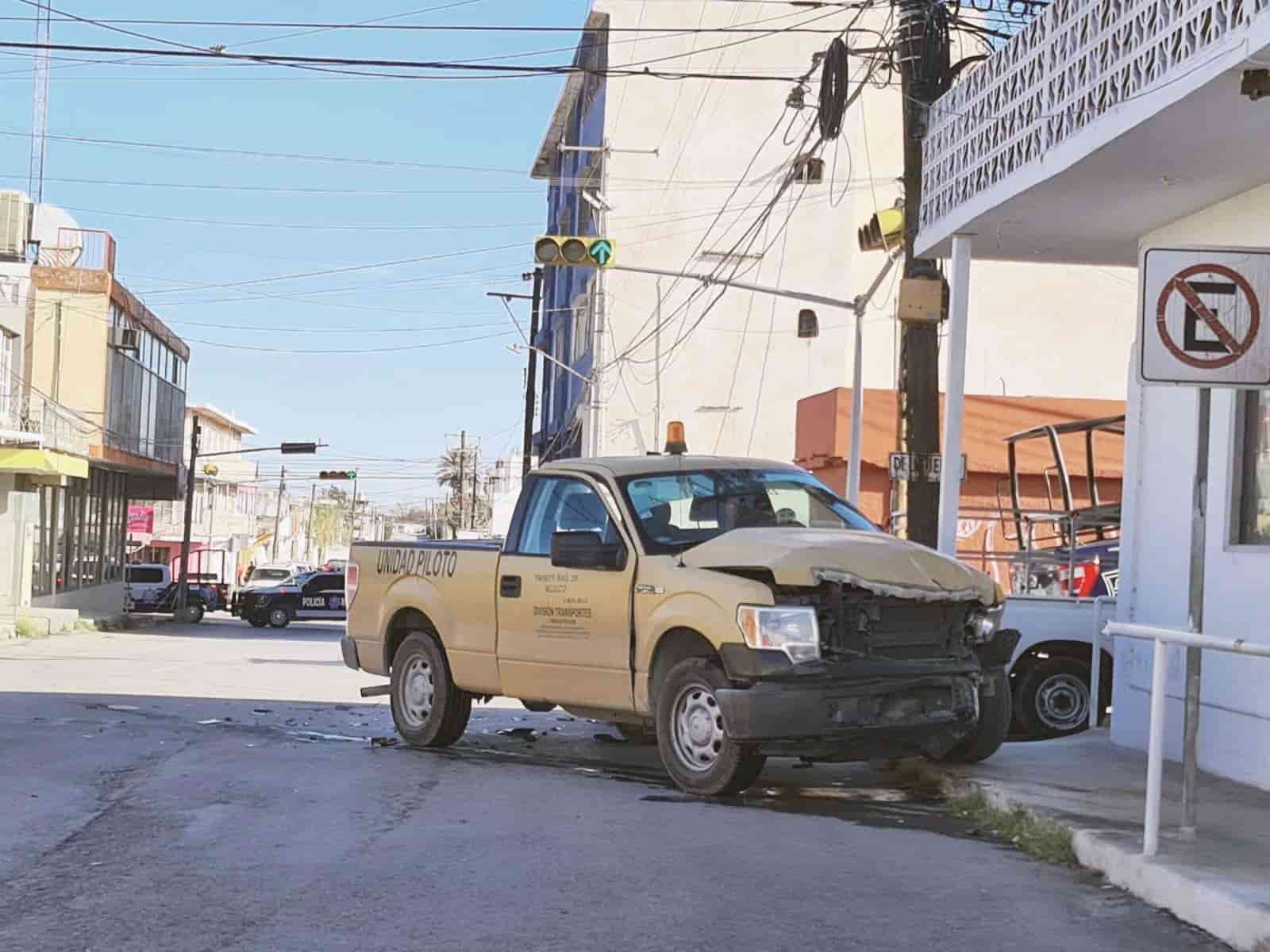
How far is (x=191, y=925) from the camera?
6059 millimetres

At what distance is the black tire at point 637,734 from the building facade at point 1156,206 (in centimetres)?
349

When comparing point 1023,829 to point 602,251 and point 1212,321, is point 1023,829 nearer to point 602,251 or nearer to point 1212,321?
point 1212,321

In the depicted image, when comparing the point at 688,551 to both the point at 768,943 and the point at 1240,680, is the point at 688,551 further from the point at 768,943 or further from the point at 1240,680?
the point at 768,943

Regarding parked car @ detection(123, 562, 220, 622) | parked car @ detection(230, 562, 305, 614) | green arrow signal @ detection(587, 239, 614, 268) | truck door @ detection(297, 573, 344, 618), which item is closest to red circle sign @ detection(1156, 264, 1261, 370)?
green arrow signal @ detection(587, 239, 614, 268)

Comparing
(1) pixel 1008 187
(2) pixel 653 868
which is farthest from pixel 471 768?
(1) pixel 1008 187

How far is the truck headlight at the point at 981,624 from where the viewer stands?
32.8ft

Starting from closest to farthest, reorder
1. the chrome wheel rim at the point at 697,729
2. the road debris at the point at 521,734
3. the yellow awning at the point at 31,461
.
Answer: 1. the chrome wheel rim at the point at 697,729
2. the road debris at the point at 521,734
3. the yellow awning at the point at 31,461

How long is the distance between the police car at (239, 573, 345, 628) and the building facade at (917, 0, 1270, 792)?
121 ft

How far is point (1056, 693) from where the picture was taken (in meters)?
13.0

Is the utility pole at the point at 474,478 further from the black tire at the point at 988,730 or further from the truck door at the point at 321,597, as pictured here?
the black tire at the point at 988,730

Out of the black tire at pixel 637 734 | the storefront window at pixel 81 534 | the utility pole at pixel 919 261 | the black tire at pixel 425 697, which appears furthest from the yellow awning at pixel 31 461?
the utility pole at pixel 919 261

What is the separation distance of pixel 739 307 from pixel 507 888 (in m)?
37.2

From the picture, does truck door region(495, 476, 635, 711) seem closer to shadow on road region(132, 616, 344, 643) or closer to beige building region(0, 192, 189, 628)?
beige building region(0, 192, 189, 628)

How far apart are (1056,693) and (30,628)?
24140 mm
